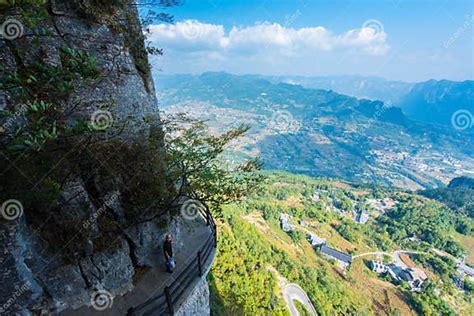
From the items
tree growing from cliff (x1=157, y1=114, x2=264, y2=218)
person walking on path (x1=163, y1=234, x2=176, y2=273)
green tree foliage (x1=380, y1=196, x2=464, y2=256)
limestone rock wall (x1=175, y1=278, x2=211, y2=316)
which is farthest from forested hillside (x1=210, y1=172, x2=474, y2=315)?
tree growing from cliff (x1=157, y1=114, x2=264, y2=218)

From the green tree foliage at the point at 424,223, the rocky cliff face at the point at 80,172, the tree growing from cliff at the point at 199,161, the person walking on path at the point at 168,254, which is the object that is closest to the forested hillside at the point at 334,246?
the green tree foliage at the point at 424,223

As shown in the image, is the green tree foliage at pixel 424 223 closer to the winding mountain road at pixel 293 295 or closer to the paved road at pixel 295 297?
the paved road at pixel 295 297

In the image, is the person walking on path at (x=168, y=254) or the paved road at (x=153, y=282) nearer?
the paved road at (x=153, y=282)

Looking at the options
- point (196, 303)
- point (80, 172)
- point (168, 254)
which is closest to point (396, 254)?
point (196, 303)

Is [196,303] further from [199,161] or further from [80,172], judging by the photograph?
[80,172]

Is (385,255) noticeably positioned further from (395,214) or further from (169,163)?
(169,163)
